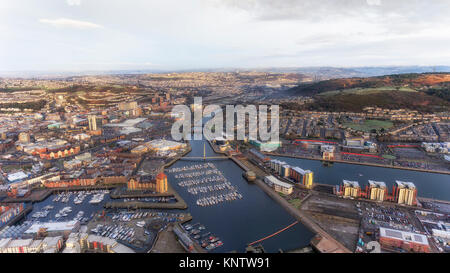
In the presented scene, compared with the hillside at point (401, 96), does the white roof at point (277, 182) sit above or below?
below

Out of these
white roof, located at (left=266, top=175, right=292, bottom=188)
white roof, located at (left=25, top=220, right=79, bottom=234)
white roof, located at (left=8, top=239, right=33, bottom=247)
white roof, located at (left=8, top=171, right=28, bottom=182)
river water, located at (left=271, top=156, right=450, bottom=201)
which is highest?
white roof, located at (left=8, top=171, right=28, bottom=182)

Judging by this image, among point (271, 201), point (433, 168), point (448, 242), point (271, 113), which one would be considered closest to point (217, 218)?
point (271, 201)

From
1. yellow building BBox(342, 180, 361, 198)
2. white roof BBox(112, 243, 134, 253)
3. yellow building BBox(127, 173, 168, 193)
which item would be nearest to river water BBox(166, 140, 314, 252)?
yellow building BBox(127, 173, 168, 193)

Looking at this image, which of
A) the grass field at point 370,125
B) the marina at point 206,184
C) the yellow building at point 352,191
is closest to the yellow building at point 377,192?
the yellow building at point 352,191

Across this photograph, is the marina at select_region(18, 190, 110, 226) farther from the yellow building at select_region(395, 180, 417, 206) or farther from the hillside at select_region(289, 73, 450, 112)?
the hillside at select_region(289, 73, 450, 112)

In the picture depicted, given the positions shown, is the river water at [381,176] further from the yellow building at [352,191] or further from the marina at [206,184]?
the marina at [206,184]
